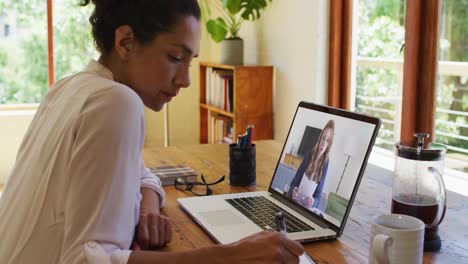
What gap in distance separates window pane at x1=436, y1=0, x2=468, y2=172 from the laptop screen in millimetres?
1343

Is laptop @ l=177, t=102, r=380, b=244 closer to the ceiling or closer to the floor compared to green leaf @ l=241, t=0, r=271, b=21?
closer to the floor

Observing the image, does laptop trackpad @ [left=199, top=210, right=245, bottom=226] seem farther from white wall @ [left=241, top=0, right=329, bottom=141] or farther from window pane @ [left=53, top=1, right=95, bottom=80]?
window pane @ [left=53, top=1, right=95, bottom=80]

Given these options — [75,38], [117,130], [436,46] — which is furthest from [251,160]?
[75,38]

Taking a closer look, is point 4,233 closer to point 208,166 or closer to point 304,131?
point 304,131

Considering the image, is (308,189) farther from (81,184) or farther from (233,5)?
(233,5)

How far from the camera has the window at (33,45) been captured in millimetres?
4520

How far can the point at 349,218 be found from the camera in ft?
4.36

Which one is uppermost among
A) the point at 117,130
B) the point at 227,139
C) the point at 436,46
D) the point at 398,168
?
the point at 436,46

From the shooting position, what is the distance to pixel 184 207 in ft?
4.54

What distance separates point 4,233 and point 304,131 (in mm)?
764

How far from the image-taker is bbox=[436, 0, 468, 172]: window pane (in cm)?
249

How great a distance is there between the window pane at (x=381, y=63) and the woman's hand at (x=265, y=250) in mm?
2072

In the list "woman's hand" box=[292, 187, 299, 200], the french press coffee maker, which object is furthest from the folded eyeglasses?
the french press coffee maker

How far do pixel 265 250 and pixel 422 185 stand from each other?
0.45m
